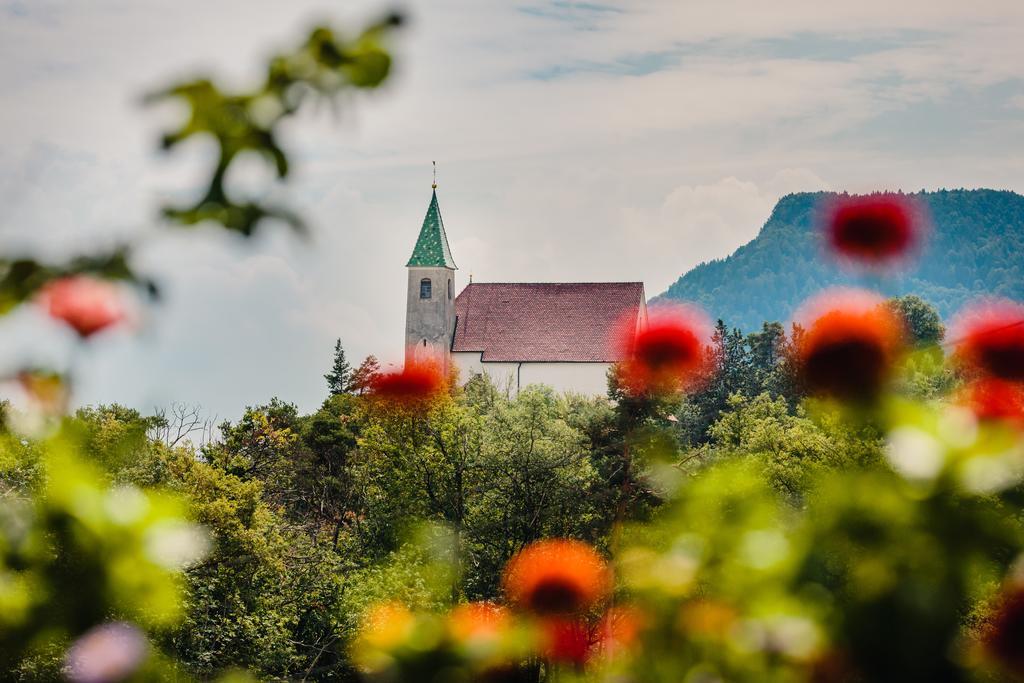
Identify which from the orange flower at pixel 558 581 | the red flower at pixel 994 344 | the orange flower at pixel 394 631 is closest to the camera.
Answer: the orange flower at pixel 394 631

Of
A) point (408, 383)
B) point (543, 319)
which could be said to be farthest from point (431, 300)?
A: point (408, 383)

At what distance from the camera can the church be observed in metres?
58.9

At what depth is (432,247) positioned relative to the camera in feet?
200

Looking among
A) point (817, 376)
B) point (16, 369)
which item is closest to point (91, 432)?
point (16, 369)

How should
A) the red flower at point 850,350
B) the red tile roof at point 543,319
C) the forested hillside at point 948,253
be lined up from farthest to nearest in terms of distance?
the forested hillside at point 948,253
the red tile roof at point 543,319
the red flower at point 850,350

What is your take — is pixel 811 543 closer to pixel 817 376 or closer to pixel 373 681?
pixel 817 376

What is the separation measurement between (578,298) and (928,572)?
198ft

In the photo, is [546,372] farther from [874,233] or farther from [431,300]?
[874,233]

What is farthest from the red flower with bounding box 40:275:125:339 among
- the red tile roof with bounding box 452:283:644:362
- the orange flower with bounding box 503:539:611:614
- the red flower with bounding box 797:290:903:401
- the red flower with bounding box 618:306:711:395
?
the red tile roof with bounding box 452:283:644:362

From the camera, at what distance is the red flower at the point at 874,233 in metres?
2.30

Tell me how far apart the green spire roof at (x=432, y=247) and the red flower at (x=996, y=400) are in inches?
2292

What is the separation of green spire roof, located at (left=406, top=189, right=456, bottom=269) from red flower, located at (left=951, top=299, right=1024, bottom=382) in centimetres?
5796

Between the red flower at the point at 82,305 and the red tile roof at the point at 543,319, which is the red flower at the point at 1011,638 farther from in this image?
the red tile roof at the point at 543,319

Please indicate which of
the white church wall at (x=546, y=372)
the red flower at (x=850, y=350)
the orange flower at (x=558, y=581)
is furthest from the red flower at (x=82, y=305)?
the white church wall at (x=546, y=372)
